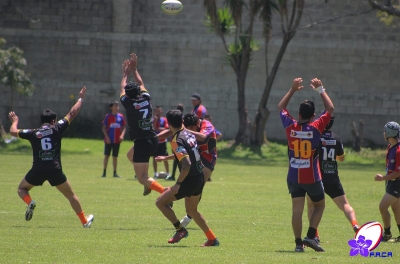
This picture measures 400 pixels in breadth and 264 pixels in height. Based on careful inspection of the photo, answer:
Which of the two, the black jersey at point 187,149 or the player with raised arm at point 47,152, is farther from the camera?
the player with raised arm at point 47,152

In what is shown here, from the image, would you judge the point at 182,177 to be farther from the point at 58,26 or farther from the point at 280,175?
the point at 58,26

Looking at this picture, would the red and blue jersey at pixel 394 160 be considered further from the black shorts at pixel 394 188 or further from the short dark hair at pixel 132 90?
the short dark hair at pixel 132 90

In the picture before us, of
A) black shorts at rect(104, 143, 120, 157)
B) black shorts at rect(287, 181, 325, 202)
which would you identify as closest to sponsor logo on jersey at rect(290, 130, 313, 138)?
black shorts at rect(287, 181, 325, 202)

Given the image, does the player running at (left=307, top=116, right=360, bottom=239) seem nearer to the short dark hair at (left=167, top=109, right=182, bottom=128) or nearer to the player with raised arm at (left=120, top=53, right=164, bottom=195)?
the short dark hair at (left=167, top=109, right=182, bottom=128)

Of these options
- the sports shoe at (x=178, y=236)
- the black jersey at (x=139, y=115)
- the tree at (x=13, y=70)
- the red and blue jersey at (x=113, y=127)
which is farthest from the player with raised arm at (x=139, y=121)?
the tree at (x=13, y=70)

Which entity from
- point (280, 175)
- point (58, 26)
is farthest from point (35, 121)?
point (280, 175)

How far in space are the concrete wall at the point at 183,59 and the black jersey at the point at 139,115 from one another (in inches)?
860

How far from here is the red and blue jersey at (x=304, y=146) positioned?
8.88 meters

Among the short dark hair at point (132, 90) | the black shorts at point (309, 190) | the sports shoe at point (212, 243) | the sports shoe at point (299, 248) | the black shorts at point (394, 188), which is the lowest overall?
the sports shoe at point (212, 243)

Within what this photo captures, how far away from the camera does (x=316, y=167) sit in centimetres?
902

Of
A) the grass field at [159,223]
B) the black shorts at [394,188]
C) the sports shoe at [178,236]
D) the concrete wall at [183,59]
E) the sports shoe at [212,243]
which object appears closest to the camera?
the grass field at [159,223]

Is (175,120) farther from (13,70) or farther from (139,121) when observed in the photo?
(13,70)

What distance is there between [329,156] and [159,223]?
3289 millimetres

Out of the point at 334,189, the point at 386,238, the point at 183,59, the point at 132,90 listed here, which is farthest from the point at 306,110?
the point at 183,59
